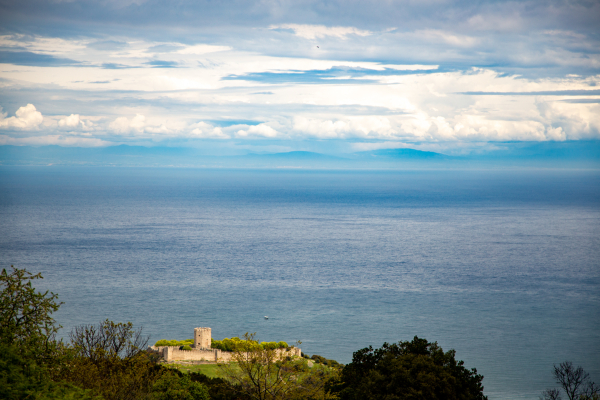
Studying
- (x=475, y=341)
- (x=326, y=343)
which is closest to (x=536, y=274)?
(x=475, y=341)

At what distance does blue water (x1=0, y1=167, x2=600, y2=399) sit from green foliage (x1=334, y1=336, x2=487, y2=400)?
20858 mm

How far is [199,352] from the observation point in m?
40.5

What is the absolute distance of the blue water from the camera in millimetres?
55062

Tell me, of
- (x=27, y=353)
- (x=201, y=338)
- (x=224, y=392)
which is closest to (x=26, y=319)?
(x=27, y=353)

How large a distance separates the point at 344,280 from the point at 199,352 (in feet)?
136

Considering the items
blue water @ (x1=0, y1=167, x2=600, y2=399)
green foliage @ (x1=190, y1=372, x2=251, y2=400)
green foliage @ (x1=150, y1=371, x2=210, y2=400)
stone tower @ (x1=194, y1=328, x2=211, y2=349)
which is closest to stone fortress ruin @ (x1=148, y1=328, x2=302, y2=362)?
stone tower @ (x1=194, y1=328, x2=211, y2=349)

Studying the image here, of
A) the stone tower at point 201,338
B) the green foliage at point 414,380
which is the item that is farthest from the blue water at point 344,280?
the green foliage at point 414,380

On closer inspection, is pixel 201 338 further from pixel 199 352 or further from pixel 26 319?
pixel 26 319

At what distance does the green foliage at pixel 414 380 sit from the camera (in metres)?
21.6

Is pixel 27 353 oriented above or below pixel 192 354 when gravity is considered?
above

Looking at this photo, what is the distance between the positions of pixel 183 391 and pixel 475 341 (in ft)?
131

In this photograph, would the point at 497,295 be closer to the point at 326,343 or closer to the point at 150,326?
the point at 326,343

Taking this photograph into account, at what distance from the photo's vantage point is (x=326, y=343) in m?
53.7

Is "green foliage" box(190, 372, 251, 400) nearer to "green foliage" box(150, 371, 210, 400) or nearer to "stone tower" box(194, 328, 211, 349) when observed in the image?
"green foliage" box(150, 371, 210, 400)
